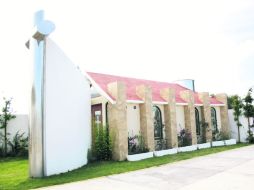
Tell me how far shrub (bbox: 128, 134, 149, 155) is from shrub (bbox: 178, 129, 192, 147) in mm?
3786

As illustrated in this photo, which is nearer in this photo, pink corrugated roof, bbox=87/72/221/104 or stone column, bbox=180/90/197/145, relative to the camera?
pink corrugated roof, bbox=87/72/221/104

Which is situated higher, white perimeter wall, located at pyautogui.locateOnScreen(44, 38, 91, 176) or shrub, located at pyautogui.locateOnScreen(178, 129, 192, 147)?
white perimeter wall, located at pyautogui.locateOnScreen(44, 38, 91, 176)

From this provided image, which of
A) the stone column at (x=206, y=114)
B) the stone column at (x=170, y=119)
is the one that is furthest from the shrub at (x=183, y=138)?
the stone column at (x=206, y=114)

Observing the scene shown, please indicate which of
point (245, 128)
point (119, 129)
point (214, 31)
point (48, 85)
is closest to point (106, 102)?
point (119, 129)

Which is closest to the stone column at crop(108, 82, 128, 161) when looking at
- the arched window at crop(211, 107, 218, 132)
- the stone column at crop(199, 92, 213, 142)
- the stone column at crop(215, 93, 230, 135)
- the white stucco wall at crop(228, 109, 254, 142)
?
the stone column at crop(199, 92, 213, 142)

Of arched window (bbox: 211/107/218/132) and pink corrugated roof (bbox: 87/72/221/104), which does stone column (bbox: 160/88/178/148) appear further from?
arched window (bbox: 211/107/218/132)

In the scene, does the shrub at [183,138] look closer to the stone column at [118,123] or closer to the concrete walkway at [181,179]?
the stone column at [118,123]

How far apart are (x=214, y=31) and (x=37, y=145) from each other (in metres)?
8.77

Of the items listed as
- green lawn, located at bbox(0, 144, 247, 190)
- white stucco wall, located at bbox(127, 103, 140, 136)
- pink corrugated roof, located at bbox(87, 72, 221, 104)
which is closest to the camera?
green lawn, located at bbox(0, 144, 247, 190)

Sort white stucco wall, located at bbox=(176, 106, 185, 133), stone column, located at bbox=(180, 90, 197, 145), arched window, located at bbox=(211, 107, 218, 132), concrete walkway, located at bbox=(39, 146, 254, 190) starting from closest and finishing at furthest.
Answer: concrete walkway, located at bbox=(39, 146, 254, 190) < stone column, located at bbox=(180, 90, 197, 145) < white stucco wall, located at bbox=(176, 106, 185, 133) < arched window, located at bbox=(211, 107, 218, 132)

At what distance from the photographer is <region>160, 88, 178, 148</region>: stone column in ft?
56.9

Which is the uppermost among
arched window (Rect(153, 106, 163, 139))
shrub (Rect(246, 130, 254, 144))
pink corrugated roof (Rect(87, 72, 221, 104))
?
pink corrugated roof (Rect(87, 72, 221, 104))

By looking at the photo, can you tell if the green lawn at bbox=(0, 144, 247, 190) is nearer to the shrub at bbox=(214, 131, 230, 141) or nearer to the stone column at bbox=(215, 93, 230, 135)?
the shrub at bbox=(214, 131, 230, 141)

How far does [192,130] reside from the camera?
62.4 feet
